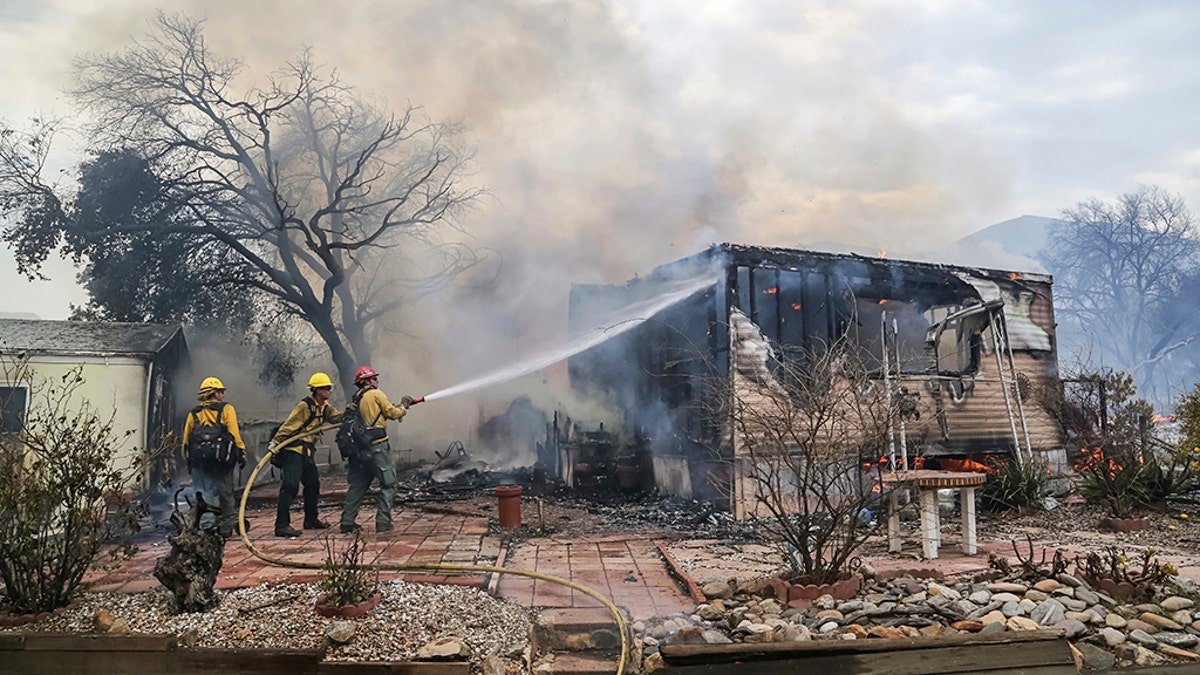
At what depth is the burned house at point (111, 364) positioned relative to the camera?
35.3ft

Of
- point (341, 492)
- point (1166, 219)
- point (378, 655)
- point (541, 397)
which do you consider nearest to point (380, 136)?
point (541, 397)

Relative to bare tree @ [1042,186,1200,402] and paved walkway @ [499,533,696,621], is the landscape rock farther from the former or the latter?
bare tree @ [1042,186,1200,402]

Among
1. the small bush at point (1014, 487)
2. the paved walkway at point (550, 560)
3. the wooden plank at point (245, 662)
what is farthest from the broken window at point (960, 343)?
the wooden plank at point (245, 662)

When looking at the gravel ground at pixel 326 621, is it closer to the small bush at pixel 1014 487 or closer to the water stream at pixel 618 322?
the small bush at pixel 1014 487

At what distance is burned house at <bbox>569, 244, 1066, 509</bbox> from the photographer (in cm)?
1044

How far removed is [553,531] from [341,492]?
5.17 meters

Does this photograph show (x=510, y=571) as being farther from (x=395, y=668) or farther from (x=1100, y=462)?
(x=1100, y=462)

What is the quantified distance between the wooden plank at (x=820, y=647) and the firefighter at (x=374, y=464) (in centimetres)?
474

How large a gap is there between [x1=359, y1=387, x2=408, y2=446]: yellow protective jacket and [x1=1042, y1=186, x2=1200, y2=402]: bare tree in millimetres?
32482

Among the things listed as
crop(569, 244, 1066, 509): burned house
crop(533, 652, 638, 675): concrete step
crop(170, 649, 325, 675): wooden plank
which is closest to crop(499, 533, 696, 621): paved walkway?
crop(533, 652, 638, 675): concrete step

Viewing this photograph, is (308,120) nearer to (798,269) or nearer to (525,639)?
(798,269)

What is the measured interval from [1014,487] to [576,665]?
809 cm

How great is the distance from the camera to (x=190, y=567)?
475 cm

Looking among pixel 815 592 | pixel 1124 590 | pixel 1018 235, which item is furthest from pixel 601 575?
pixel 1018 235
